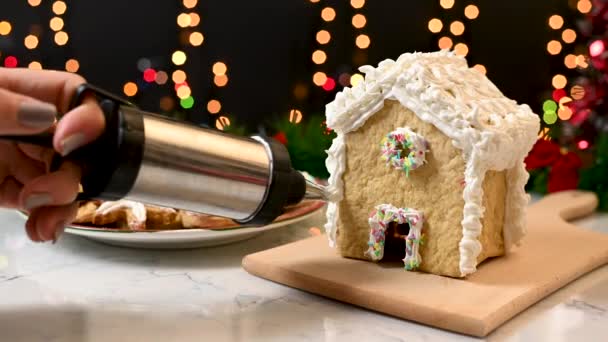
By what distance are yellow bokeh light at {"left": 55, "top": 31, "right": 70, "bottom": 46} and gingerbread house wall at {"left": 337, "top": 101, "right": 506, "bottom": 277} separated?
53.4 inches

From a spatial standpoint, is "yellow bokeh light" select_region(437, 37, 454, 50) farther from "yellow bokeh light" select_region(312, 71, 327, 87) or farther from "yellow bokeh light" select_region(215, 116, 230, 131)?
"yellow bokeh light" select_region(215, 116, 230, 131)

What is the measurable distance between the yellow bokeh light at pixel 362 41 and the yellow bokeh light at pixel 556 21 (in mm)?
513

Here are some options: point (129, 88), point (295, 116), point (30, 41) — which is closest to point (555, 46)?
point (295, 116)

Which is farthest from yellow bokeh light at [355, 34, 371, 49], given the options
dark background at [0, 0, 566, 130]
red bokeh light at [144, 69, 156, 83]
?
red bokeh light at [144, 69, 156, 83]

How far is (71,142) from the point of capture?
81 centimetres

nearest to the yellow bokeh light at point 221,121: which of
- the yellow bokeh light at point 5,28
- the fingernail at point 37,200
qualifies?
the yellow bokeh light at point 5,28

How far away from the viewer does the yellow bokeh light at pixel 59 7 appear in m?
2.17

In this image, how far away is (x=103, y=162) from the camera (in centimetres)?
85

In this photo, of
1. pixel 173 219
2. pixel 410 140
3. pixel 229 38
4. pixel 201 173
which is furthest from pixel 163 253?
pixel 229 38

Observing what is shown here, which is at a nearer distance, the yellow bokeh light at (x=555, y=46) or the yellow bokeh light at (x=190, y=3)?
the yellow bokeh light at (x=555, y=46)

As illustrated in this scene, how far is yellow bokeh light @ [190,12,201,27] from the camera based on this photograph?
2.19 metres

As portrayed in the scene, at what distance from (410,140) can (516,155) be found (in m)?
0.18

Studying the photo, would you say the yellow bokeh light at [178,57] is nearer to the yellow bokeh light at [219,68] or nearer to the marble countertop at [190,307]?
the yellow bokeh light at [219,68]

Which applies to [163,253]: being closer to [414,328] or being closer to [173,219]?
[173,219]
